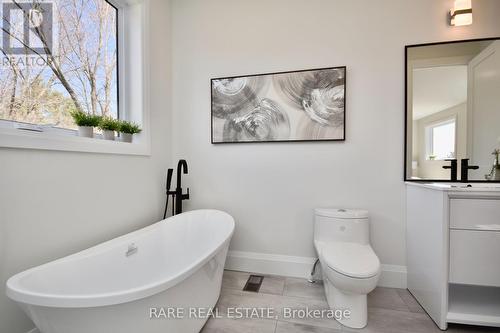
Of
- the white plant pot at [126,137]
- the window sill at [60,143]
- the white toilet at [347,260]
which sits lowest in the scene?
the white toilet at [347,260]

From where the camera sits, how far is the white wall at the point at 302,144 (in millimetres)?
1892

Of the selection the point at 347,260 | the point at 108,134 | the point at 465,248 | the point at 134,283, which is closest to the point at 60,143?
the point at 108,134

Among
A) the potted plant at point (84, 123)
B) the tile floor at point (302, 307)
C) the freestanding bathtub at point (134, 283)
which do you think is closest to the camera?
the freestanding bathtub at point (134, 283)

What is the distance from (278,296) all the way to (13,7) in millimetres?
2522

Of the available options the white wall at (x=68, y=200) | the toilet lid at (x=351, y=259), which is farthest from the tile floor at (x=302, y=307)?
the white wall at (x=68, y=200)

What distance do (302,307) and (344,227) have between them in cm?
66

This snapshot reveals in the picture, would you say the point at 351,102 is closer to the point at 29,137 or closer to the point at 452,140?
the point at 452,140

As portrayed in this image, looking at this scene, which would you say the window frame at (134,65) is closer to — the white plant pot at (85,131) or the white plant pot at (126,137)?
the white plant pot at (126,137)

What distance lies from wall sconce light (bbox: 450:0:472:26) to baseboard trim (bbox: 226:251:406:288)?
1.99 meters

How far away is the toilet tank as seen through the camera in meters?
1.77

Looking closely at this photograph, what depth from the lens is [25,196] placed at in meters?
1.16

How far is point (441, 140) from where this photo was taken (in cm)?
181

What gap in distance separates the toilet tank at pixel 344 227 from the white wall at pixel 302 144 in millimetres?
190

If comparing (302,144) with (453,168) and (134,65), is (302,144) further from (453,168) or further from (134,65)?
A: (134,65)
